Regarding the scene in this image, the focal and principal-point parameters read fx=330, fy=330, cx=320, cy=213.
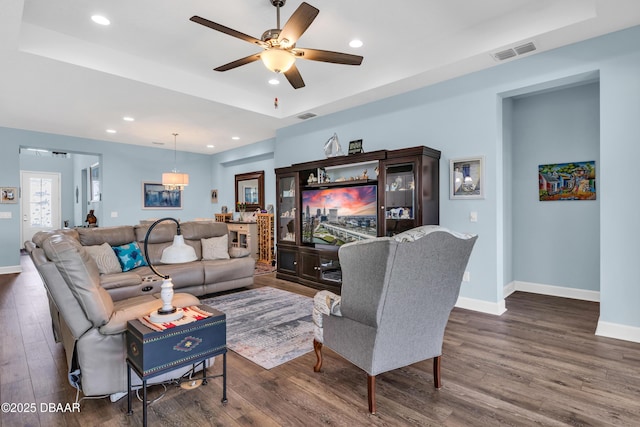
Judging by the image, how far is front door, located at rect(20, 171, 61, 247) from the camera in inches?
372

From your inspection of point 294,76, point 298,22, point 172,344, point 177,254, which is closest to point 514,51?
point 294,76

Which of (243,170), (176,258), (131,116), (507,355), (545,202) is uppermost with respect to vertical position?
(131,116)

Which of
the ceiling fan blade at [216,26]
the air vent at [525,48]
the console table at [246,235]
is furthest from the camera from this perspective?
the console table at [246,235]

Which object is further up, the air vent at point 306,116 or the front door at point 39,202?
the air vent at point 306,116

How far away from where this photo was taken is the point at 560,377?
7.59 ft

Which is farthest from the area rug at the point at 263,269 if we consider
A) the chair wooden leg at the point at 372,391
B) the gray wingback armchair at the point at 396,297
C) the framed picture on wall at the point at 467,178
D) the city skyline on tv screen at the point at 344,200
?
the chair wooden leg at the point at 372,391

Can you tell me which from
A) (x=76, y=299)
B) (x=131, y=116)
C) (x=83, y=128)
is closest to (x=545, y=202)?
(x=76, y=299)

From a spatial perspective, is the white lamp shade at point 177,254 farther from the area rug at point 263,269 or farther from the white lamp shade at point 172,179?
the white lamp shade at point 172,179

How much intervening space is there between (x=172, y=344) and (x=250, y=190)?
6.45 m

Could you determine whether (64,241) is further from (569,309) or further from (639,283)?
(569,309)

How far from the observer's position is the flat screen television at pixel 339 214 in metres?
4.46

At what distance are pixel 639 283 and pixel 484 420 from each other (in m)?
2.23

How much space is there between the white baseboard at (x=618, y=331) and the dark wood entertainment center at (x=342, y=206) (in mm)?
1828

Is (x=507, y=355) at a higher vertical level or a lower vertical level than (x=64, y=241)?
lower
